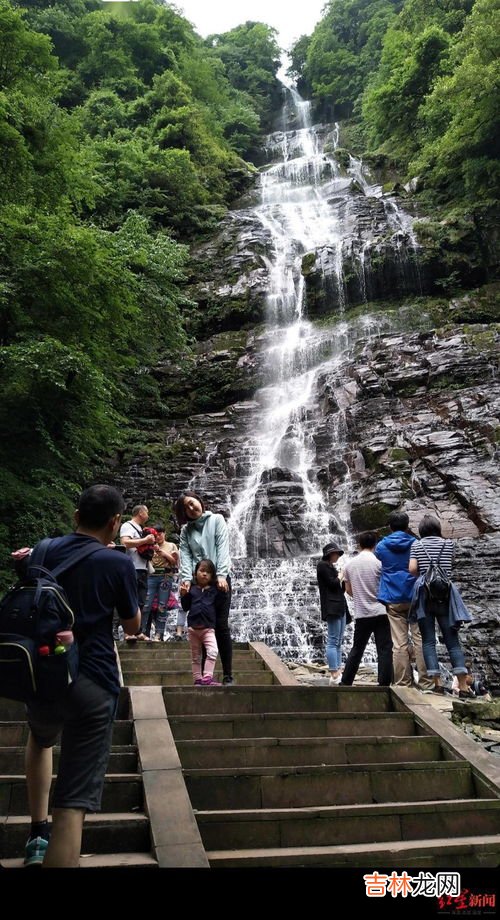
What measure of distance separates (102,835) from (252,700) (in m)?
1.86

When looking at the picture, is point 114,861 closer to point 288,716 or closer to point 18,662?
point 18,662

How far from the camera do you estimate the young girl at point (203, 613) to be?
493 centimetres

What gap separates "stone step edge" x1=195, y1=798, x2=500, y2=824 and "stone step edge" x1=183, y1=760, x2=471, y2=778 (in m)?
0.19

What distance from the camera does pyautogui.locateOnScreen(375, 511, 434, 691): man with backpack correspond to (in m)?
6.16

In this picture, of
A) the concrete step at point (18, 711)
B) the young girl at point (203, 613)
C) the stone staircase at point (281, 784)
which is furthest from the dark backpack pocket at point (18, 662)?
the young girl at point (203, 613)

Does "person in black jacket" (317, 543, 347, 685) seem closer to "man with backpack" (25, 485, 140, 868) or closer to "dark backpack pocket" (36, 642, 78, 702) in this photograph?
"man with backpack" (25, 485, 140, 868)

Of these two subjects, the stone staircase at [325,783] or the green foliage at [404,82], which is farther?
the green foliage at [404,82]

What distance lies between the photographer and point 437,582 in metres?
5.97

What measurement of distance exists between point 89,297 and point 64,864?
9528 mm

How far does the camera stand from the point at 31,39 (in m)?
11.1

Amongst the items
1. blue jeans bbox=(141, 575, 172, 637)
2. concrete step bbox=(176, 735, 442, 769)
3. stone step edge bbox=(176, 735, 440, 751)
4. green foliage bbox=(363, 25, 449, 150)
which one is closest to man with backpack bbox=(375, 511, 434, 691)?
stone step edge bbox=(176, 735, 440, 751)

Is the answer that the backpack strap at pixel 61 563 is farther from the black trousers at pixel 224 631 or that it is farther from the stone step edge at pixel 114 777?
the black trousers at pixel 224 631

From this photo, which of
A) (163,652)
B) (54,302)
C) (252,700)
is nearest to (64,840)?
(252,700)
